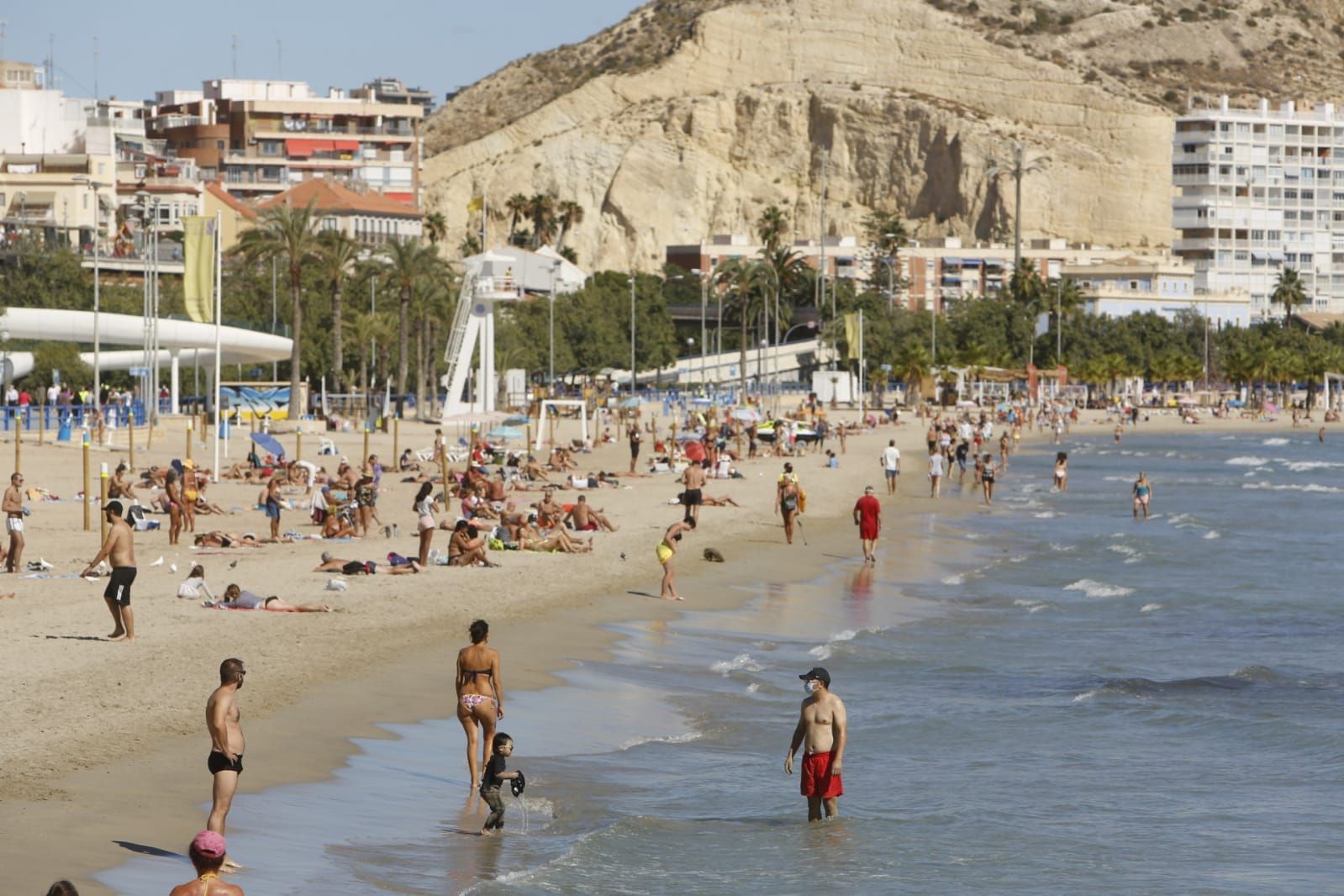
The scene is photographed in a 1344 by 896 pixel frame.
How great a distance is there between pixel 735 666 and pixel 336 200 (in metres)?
99.1

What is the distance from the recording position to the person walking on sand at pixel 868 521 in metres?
29.6

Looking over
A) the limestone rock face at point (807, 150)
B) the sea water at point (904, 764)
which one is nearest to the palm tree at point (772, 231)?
the limestone rock face at point (807, 150)

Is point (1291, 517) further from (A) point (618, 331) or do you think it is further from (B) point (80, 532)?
(A) point (618, 331)

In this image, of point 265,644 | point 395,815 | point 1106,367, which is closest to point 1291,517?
point 265,644

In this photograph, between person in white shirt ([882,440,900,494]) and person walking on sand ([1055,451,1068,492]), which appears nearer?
person in white shirt ([882,440,900,494])

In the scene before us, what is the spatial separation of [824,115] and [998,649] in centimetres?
15196

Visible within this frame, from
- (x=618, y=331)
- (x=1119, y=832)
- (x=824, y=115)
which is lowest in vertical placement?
(x=1119, y=832)

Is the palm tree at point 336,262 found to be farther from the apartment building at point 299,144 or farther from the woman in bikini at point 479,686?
the apartment building at point 299,144

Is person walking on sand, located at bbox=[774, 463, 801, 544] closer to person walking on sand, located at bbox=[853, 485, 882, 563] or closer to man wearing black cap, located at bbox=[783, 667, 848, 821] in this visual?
person walking on sand, located at bbox=[853, 485, 882, 563]

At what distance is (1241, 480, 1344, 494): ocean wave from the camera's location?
54.4 metres

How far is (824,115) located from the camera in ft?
559

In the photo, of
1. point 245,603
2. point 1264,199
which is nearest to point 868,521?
point 245,603

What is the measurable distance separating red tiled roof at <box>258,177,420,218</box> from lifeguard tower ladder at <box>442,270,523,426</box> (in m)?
54.0

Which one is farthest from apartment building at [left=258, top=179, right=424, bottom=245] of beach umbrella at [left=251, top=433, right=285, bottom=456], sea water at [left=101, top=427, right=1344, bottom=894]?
sea water at [left=101, top=427, right=1344, bottom=894]
